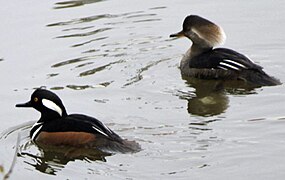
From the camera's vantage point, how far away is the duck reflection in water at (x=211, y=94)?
11.6 metres

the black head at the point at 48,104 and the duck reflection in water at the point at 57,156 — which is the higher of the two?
the black head at the point at 48,104

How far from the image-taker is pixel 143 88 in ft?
40.7

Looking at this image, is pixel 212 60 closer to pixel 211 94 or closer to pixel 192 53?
pixel 192 53

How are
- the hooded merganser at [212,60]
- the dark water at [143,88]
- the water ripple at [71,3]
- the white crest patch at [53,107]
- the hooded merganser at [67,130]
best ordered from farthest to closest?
the water ripple at [71,3], the hooded merganser at [212,60], the white crest patch at [53,107], the hooded merganser at [67,130], the dark water at [143,88]

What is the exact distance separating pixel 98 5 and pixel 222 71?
4337 millimetres

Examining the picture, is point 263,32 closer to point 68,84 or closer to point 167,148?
point 68,84

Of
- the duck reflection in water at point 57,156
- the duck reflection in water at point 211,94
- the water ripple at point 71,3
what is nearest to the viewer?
the duck reflection in water at point 57,156

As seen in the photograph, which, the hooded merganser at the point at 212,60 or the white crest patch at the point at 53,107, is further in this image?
the hooded merganser at the point at 212,60

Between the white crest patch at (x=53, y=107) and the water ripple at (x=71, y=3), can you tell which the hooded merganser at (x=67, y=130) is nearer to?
the white crest patch at (x=53, y=107)

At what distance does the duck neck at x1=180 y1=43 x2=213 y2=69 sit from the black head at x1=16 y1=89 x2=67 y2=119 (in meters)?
3.19

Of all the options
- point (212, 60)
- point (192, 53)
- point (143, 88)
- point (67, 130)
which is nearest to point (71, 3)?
point (192, 53)

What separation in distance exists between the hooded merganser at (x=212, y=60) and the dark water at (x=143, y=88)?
0.22 m

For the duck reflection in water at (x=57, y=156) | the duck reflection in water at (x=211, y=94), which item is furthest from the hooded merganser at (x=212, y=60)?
the duck reflection in water at (x=57, y=156)

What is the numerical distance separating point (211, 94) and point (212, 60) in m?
0.80
